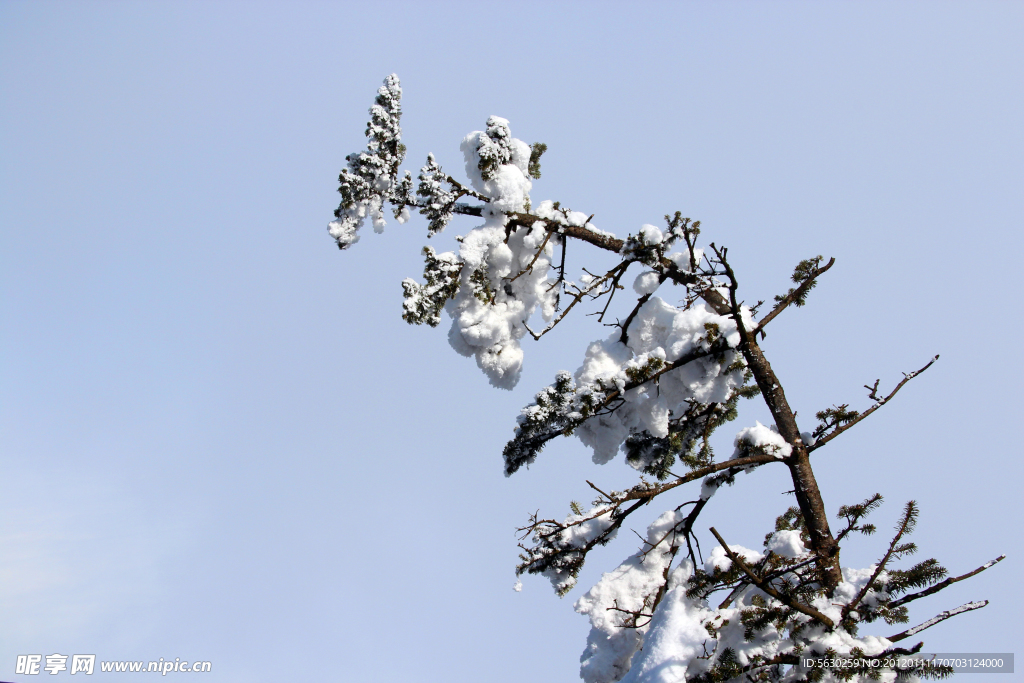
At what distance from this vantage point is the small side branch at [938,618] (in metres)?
4.31

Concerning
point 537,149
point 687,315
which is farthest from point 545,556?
point 537,149

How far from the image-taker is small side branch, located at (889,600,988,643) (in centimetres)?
431

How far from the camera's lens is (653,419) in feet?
19.7

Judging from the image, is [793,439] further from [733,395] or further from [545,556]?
[545,556]

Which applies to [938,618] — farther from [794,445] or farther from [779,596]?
[794,445]

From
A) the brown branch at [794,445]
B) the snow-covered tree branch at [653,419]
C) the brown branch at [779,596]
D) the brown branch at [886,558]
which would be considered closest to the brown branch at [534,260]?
the snow-covered tree branch at [653,419]

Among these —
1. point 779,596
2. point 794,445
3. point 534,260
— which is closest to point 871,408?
point 794,445

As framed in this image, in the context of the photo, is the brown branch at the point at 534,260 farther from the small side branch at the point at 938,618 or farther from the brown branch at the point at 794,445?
Answer: the small side branch at the point at 938,618

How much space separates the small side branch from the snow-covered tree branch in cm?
2

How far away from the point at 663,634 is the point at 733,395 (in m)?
3.42

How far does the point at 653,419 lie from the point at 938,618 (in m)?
2.75

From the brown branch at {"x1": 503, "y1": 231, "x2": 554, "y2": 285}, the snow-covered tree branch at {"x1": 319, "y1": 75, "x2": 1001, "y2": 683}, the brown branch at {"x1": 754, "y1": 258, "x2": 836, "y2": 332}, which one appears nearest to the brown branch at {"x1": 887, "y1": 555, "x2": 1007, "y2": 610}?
the snow-covered tree branch at {"x1": 319, "y1": 75, "x2": 1001, "y2": 683}

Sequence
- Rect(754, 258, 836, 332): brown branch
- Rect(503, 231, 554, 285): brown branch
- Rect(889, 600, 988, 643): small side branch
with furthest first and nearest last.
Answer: Rect(503, 231, 554, 285): brown branch, Rect(754, 258, 836, 332): brown branch, Rect(889, 600, 988, 643): small side branch

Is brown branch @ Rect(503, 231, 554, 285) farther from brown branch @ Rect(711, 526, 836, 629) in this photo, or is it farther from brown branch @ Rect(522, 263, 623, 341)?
brown branch @ Rect(711, 526, 836, 629)
